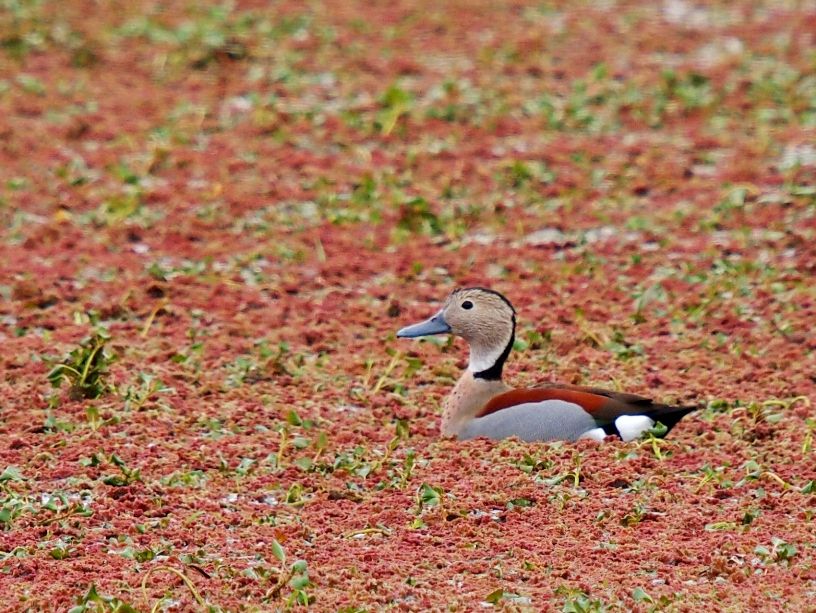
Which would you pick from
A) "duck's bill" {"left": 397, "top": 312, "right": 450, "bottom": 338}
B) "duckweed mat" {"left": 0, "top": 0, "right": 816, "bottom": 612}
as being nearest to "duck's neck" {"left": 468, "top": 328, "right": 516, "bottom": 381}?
"duck's bill" {"left": 397, "top": 312, "right": 450, "bottom": 338}

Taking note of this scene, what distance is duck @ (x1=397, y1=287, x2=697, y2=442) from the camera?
826cm

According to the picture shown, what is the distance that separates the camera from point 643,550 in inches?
276

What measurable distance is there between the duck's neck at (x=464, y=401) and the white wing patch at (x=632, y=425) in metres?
0.80

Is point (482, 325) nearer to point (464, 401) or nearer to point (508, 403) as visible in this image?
point (464, 401)

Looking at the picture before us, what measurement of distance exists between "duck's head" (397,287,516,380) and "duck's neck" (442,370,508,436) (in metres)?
0.12

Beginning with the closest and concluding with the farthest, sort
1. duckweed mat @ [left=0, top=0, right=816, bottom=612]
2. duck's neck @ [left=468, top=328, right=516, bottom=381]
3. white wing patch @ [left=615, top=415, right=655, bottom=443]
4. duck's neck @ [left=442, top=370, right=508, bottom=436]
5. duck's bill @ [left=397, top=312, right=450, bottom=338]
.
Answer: duckweed mat @ [left=0, top=0, right=816, bottom=612], white wing patch @ [left=615, top=415, right=655, bottom=443], duck's neck @ [left=442, top=370, right=508, bottom=436], duck's neck @ [left=468, top=328, right=516, bottom=381], duck's bill @ [left=397, top=312, right=450, bottom=338]

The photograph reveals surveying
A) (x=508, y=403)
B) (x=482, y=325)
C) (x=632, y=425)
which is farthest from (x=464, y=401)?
(x=632, y=425)

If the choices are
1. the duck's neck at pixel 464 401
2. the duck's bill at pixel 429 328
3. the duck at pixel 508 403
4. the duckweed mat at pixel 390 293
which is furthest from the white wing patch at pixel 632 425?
the duck's bill at pixel 429 328

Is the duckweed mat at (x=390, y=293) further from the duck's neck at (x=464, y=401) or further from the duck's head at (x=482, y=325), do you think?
the duck's head at (x=482, y=325)

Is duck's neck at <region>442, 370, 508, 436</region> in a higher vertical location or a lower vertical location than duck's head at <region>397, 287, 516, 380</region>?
lower

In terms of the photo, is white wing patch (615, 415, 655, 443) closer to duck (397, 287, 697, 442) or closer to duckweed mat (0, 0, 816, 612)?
duck (397, 287, 697, 442)

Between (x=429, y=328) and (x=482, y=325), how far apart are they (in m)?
0.37

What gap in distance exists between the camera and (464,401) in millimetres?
8680

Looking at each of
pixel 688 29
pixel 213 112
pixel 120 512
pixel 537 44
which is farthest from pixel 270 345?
pixel 688 29
